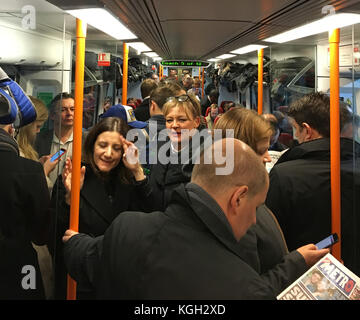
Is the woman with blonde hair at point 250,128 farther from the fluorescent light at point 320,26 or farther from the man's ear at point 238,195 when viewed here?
the fluorescent light at point 320,26

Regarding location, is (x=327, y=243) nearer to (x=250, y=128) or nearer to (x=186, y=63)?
(x=250, y=128)

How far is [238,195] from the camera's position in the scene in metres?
1.06

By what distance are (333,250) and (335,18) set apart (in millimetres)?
1461

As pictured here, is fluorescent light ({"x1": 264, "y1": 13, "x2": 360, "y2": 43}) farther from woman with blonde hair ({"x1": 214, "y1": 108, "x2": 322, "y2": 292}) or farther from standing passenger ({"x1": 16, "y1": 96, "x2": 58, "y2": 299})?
standing passenger ({"x1": 16, "y1": 96, "x2": 58, "y2": 299})

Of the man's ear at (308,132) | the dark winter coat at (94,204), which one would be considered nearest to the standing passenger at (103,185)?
the dark winter coat at (94,204)

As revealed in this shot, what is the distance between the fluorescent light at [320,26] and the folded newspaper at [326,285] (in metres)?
1.53

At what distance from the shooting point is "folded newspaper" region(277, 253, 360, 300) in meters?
1.22

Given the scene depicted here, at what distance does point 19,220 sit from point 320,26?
2.52 m

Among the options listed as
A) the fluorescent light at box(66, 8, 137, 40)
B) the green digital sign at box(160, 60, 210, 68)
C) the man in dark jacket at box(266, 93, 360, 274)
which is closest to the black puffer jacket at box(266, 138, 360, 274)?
the man in dark jacket at box(266, 93, 360, 274)

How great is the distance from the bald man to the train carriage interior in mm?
826

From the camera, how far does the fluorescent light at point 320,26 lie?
6.79ft

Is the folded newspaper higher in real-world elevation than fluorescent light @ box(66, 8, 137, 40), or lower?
lower

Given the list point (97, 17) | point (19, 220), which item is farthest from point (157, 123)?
point (19, 220)
